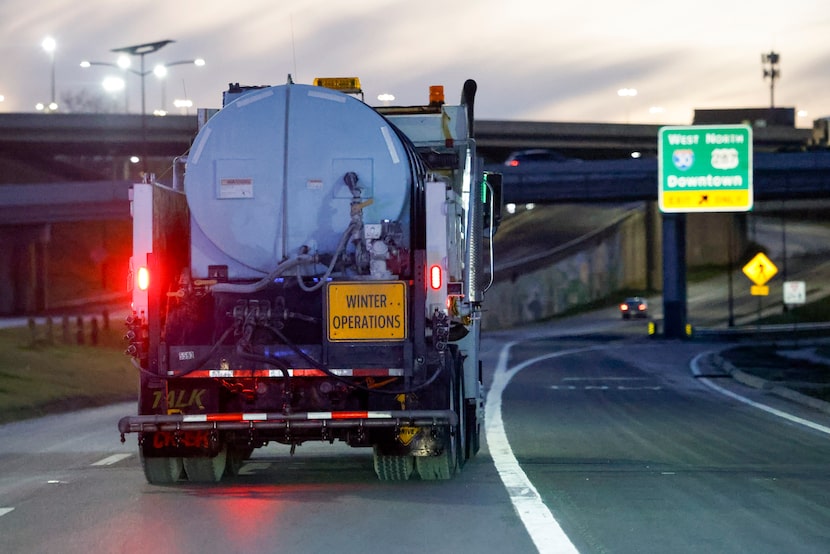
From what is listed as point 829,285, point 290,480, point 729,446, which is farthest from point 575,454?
point 829,285

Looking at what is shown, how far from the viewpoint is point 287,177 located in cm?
1266

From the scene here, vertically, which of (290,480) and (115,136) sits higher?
(115,136)

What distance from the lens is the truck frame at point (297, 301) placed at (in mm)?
11961

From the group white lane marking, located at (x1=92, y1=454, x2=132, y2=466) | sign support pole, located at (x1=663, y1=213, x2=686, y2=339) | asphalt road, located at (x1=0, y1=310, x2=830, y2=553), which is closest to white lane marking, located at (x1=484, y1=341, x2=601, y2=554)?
asphalt road, located at (x1=0, y1=310, x2=830, y2=553)

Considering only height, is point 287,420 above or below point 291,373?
below

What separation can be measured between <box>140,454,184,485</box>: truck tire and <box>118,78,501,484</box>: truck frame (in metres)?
0.01

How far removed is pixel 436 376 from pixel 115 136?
7863cm

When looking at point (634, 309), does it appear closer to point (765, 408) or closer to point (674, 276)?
point (674, 276)

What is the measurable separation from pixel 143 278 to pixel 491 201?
14.4 feet

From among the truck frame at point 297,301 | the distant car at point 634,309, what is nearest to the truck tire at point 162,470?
the truck frame at point 297,301

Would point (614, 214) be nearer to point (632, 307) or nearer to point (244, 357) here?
point (632, 307)

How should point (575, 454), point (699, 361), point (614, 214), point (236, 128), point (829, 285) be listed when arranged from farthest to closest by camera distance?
1. point (614, 214)
2. point (829, 285)
3. point (699, 361)
4. point (575, 454)
5. point (236, 128)

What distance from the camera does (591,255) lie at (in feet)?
326

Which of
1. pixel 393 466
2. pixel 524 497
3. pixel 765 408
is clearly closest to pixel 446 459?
pixel 393 466
